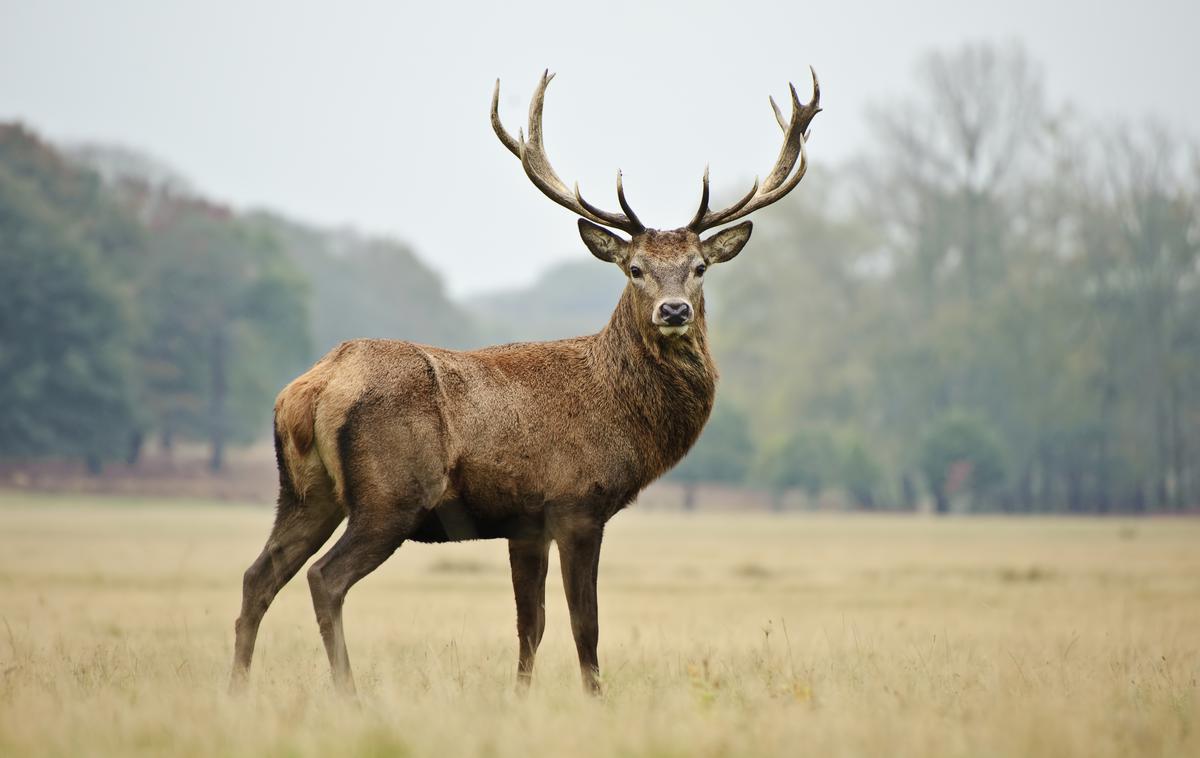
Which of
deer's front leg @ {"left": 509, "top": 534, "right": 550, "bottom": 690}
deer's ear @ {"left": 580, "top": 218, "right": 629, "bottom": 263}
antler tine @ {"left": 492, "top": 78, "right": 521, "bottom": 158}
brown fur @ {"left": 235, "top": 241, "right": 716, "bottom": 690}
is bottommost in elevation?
deer's front leg @ {"left": 509, "top": 534, "right": 550, "bottom": 690}

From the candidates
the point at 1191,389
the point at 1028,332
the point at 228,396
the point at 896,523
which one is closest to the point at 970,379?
the point at 1028,332

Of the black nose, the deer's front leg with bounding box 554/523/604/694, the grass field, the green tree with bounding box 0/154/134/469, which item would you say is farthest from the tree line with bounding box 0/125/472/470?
the deer's front leg with bounding box 554/523/604/694

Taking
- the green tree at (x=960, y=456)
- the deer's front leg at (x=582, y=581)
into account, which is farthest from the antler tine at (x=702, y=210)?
the green tree at (x=960, y=456)

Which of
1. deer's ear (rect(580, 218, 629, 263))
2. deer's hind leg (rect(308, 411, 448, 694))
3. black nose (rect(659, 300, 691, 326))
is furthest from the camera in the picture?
deer's ear (rect(580, 218, 629, 263))

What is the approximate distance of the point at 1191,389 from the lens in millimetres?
61250

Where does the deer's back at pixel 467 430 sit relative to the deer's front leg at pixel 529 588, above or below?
above

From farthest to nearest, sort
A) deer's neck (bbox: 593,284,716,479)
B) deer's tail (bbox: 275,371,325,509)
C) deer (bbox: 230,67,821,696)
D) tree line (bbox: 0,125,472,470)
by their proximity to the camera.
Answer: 1. tree line (bbox: 0,125,472,470)
2. deer's neck (bbox: 593,284,716,479)
3. deer's tail (bbox: 275,371,325,509)
4. deer (bbox: 230,67,821,696)

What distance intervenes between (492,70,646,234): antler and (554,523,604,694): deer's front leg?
2.13 metres

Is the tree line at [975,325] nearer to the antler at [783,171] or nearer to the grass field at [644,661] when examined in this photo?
the grass field at [644,661]

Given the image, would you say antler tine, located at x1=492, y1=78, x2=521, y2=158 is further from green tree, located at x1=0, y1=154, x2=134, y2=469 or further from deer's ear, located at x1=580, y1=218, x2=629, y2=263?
green tree, located at x1=0, y1=154, x2=134, y2=469

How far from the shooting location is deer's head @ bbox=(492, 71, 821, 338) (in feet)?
29.8

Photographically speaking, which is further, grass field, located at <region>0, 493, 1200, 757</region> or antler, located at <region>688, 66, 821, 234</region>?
antler, located at <region>688, 66, 821, 234</region>

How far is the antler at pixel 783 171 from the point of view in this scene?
9805mm

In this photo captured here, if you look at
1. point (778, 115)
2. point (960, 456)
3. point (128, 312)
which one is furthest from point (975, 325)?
point (778, 115)
